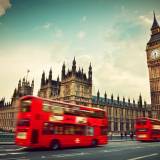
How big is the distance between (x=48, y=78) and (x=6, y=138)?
62.6 m

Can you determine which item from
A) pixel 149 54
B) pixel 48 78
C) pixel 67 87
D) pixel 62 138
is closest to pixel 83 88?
pixel 67 87

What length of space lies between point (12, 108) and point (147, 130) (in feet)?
286

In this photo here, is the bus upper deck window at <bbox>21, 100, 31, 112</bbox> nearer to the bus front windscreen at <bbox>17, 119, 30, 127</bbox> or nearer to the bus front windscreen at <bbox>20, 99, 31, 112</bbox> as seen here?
the bus front windscreen at <bbox>20, 99, 31, 112</bbox>

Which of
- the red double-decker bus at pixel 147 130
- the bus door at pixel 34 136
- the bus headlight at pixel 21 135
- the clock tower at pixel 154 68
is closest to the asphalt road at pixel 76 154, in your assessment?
the bus door at pixel 34 136

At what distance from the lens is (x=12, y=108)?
106812 mm

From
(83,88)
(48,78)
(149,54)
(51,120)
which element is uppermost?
(149,54)

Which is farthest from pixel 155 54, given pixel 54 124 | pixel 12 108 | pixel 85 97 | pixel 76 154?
pixel 76 154

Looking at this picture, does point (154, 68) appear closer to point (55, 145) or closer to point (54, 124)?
point (54, 124)

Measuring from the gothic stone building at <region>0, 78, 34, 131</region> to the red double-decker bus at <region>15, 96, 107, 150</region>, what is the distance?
84.5m

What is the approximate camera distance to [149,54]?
90125mm

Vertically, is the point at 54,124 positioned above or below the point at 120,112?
below

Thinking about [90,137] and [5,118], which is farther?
[5,118]

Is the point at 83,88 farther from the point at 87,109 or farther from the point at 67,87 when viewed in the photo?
the point at 87,109

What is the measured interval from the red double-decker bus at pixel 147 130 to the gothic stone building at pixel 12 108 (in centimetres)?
7830
